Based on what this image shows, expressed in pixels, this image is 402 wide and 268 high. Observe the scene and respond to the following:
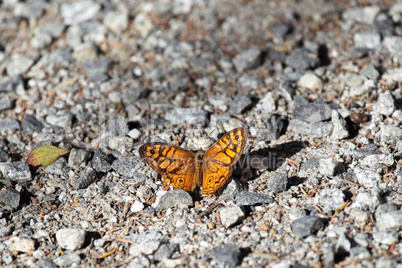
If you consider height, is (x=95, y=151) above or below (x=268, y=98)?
below

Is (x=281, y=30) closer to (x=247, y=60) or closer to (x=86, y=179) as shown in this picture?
(x=247, y=60)

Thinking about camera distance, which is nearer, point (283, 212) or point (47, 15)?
point (283, 212)

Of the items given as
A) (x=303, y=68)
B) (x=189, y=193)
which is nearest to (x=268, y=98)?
(x=303, y=68)

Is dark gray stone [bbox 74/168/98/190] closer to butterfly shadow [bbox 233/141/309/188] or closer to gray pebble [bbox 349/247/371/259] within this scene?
butterfly shadow [bbox 233/141/309/188]

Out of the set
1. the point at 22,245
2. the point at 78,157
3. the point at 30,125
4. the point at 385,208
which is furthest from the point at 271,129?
the point at 30,125

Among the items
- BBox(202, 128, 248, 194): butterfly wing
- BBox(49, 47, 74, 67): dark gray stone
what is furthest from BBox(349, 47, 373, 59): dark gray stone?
BBox(49, 47, 74, 67): dark gray stone

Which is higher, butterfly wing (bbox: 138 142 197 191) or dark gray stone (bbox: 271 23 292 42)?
dark gray stone (bbox: 271 23 292 42)

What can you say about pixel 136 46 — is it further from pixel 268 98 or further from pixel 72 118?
pixel 268 98
